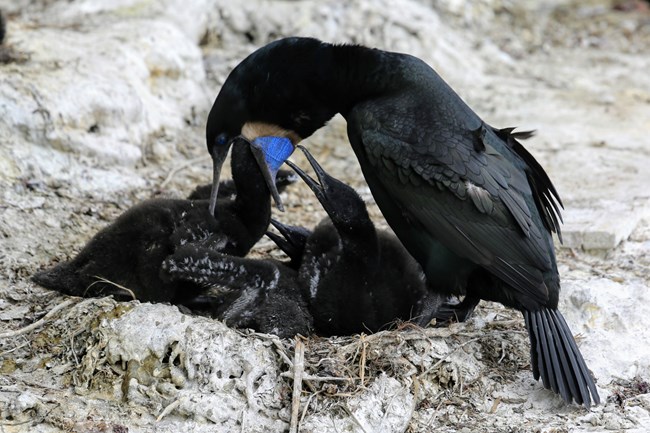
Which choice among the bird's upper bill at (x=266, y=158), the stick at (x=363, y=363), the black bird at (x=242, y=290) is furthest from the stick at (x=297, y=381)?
the bird's upper bill at (x=266, y=158)

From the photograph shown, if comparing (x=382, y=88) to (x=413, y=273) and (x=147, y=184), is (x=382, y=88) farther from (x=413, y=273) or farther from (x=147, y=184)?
A: (x=147, y=184)

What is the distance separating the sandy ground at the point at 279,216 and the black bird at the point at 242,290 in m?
0.25

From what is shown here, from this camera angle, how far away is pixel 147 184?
713 cm

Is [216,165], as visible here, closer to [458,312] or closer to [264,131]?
[264,131]

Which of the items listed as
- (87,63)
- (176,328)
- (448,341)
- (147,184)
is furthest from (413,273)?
(87,63)

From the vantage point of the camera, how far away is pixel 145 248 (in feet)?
16.9

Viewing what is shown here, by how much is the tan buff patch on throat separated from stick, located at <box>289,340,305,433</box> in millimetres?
1494

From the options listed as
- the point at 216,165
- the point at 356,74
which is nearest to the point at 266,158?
the point at 216,165

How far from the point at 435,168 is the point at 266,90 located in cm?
116

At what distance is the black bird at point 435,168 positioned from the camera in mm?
4938

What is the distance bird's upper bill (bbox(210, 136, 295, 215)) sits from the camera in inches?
218

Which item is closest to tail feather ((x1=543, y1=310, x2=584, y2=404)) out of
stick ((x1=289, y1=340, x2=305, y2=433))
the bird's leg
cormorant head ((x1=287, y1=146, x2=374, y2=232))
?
the bird's leg

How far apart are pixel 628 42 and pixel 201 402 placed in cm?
940

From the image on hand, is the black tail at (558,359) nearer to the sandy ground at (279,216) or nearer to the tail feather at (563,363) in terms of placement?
the tail feather at (563,363)
